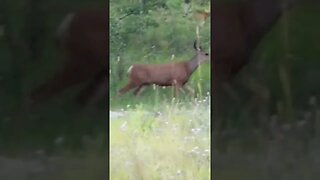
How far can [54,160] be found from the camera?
8.93 ft

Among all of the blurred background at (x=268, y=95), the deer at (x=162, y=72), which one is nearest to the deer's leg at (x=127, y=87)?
the deer at (x=162, y=72)

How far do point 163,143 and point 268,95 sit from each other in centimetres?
44

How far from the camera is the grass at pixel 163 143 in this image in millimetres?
2738

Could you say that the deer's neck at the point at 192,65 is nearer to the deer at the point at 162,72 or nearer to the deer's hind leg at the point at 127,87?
the deer at the point at 162,72

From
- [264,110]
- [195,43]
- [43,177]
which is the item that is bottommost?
[43,177]

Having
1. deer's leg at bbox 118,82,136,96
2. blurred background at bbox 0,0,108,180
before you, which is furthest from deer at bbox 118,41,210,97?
blurred background at bbox 0,0,108,180

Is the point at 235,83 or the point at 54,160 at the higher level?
the point at 235,83

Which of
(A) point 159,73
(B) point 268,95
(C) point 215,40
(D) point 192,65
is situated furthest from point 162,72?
(B) point 268,95

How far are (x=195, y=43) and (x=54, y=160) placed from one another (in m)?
0.67

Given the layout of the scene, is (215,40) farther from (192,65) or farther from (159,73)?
(159,73)

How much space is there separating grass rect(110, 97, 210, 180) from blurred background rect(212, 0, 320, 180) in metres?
0.06

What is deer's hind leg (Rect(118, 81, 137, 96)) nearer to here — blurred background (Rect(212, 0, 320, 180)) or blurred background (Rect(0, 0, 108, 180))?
blurred background (Rect(0, 0, 108, 180))

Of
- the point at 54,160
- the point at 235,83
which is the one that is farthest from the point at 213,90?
the point at 54,160

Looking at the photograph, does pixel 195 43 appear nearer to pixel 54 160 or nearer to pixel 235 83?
pixel 235 83
